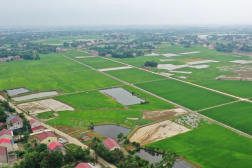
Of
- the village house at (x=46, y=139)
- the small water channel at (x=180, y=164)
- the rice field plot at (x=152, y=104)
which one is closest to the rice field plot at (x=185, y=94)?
the rice field plot at (x=152, y=104)

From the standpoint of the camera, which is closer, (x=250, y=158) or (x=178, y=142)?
(x=250, y=158)

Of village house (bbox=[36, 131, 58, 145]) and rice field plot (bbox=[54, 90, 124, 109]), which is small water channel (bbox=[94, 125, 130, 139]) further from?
rice field plot (bbox=[54, 90, 124, 109])

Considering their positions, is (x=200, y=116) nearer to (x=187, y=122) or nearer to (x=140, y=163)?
(x=187, y=122)

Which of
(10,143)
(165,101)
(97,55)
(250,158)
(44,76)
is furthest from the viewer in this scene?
(97,55)

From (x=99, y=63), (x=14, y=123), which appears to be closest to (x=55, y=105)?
(x=14, y=123)

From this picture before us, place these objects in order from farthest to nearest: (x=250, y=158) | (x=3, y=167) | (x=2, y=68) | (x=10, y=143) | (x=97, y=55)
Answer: (x=97, y=55)
(x=2, y=68)
(x=10, y=143)
(x=250, y=158)
(x=3, y=167)

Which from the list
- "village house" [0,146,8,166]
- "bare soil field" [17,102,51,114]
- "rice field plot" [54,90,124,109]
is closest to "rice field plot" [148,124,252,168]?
"rice field plot" [54,90,124,109]

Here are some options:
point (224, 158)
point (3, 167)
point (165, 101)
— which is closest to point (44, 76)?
point (165, 101)
